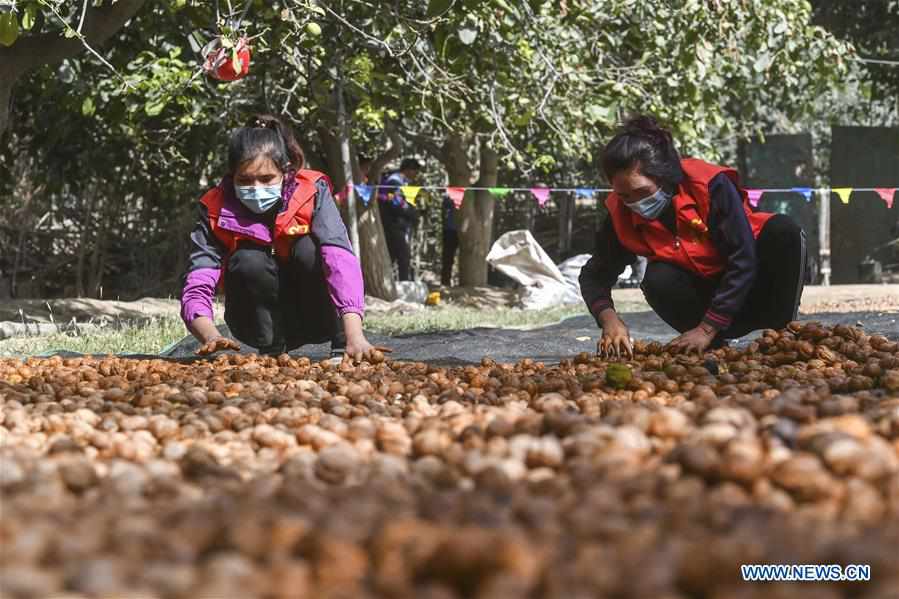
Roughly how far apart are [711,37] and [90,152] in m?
5.30

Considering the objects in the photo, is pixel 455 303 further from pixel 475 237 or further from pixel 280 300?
pixel 280 300

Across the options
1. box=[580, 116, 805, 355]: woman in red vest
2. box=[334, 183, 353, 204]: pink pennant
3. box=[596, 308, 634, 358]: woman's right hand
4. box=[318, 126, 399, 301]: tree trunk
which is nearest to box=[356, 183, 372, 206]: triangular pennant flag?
box=[334, 183, 353, 204]: pink pennant

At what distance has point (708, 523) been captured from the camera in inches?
56.7

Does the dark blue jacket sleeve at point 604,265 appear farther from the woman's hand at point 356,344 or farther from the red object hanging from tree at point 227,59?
the red object hanging from tree at point 227,59

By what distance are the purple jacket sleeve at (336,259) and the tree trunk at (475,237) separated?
7954mm

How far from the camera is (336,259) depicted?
4.04 metres

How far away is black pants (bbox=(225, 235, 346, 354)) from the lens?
4211 mm

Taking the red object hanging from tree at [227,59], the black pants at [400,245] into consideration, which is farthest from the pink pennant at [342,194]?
Result: the red object hanging from tree at [227,59]

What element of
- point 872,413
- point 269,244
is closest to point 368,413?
point 872,413

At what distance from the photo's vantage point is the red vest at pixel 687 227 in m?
3.83

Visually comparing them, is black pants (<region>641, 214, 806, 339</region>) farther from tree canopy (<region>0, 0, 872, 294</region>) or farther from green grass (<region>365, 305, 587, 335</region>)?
green grass (<region>365, 305, 587, 335</region>)

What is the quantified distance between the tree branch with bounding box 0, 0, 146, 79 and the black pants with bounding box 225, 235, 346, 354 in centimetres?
200

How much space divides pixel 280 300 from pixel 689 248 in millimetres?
1547

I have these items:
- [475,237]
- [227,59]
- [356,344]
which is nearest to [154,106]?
[227,59]
